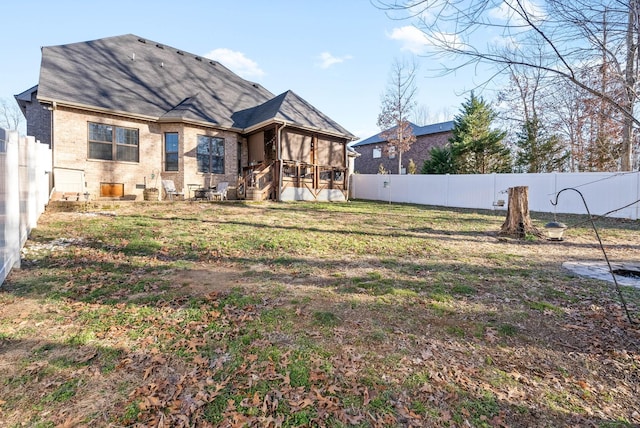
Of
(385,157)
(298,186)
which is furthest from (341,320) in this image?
(385,157)

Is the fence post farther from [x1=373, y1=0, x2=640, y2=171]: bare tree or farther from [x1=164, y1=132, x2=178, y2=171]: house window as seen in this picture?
[x1=164, y1=132, x2=178, y2=171]: house window

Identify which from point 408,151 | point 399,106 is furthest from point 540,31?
point 408,151

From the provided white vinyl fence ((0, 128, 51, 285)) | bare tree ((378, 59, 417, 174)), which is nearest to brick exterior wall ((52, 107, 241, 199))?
white vinyl fence ((0, 128, 51, 285))

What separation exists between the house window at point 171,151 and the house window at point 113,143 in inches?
44.4

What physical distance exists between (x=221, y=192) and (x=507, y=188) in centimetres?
1401

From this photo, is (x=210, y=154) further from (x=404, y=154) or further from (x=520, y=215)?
(x=404, y=154)

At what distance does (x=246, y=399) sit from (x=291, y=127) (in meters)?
13.4

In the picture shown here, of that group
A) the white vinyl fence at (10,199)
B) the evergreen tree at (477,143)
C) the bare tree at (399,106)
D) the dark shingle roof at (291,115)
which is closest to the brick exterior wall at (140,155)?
the dark shingle roof at (291,115)

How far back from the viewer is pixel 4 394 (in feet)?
6.71

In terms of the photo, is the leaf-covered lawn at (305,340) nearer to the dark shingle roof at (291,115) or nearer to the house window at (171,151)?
the house window at (171,151)

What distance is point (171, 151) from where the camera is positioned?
13484mm

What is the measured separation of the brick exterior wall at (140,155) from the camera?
1116 centimetres

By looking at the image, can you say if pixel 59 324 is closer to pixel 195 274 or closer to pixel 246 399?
pixel 195 274

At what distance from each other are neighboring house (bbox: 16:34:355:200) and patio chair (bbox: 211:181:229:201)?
532mm
